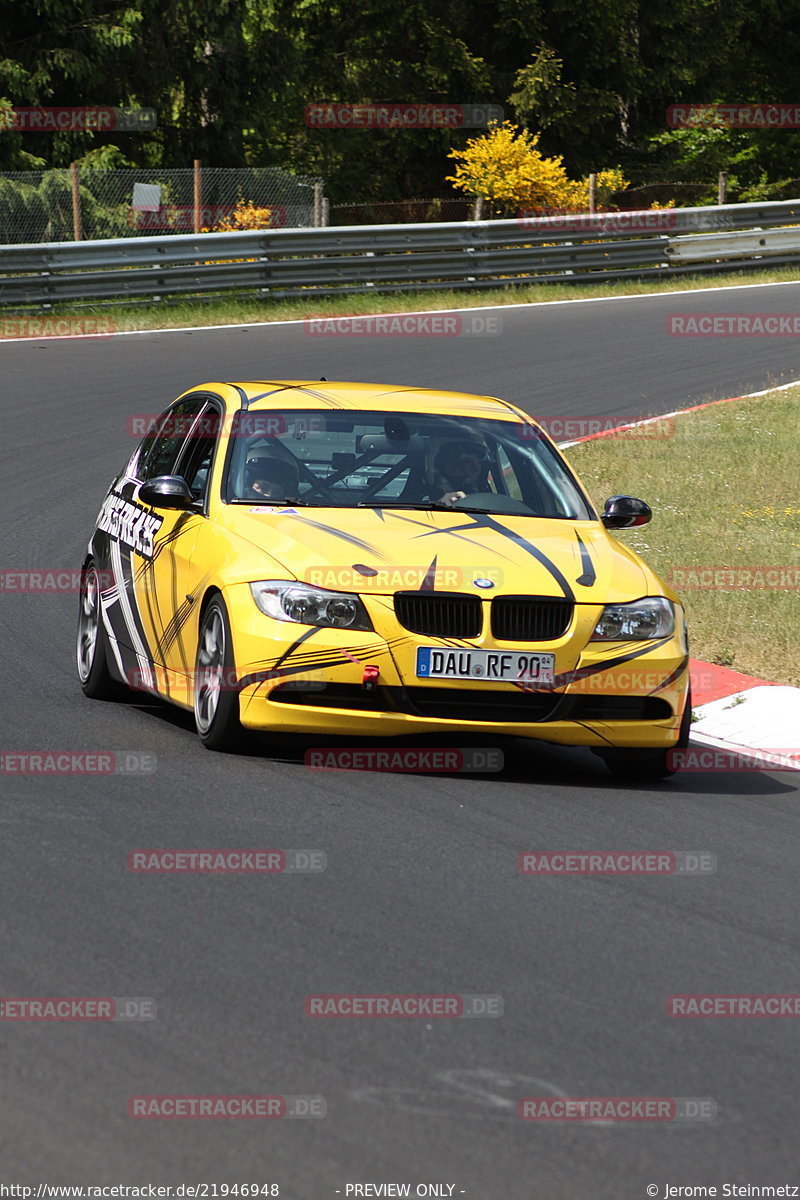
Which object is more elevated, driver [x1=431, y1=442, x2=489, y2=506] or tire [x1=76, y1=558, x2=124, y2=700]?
driver [x1=431, y1=442, x2=489, y2=506]

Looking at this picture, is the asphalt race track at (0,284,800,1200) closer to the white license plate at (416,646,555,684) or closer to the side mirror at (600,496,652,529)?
the white license plate at (416,646,555,684)

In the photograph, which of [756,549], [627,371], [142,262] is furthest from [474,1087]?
[142,262]

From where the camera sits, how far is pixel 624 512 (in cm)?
870

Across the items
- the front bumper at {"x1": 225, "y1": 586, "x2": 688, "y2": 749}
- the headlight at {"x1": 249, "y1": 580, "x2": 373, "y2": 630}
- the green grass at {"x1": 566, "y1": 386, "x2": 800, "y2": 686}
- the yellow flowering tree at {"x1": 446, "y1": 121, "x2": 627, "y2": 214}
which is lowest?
the green grass at {"x1": 566, "y1": 386, "x2": 800, "y2": 686}

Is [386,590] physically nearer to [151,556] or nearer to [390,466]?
[390,466]

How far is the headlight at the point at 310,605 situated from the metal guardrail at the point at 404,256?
57.0 ft

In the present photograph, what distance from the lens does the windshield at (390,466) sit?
8492mm

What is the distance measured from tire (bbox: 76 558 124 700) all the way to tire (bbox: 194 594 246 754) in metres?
1.22

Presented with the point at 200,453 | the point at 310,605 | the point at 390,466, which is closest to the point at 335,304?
the point at 200,453

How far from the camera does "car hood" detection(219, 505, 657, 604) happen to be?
7.57 m

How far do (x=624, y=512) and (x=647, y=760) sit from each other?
1317mm

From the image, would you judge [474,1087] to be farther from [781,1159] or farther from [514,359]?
[514,359]

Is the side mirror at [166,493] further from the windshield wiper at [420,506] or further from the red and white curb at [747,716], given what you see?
the red and white curb at [747,716]

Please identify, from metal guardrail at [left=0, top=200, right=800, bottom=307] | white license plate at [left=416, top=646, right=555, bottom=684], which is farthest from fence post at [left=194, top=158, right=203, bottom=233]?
white license plate at [left=416, top=646, right=555, bottom=684]
